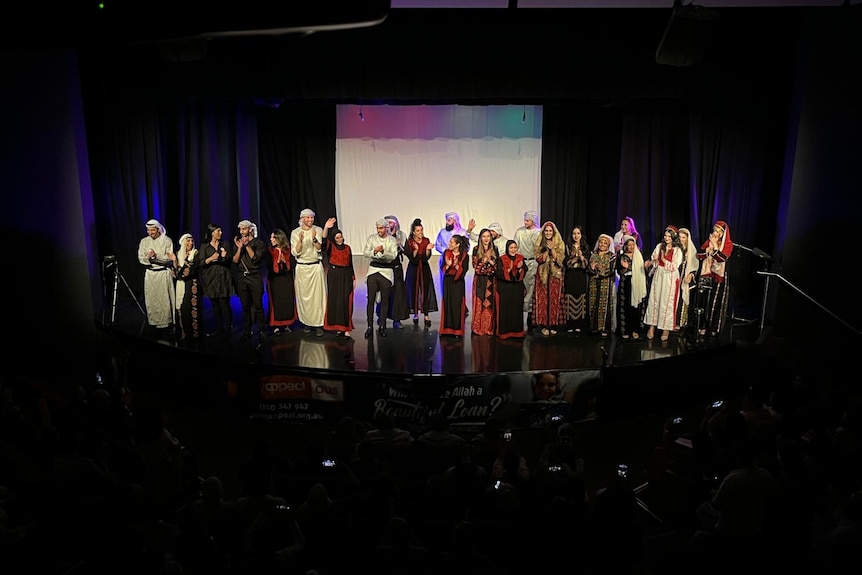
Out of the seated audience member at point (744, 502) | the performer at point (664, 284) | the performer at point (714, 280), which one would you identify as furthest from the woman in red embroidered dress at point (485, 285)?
the seated audience member at point (744, 502)

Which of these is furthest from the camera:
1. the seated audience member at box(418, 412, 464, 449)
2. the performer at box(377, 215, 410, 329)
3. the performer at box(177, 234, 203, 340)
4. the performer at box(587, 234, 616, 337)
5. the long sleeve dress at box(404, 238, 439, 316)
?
the long sleeve dress at box(404, 238, 439, 316)

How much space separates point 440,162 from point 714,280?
5.45m

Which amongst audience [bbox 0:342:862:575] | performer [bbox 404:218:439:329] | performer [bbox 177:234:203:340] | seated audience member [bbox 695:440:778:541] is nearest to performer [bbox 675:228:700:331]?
performer [bbox 404:218:439:329]

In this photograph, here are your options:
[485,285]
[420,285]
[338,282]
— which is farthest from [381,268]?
[485,285]

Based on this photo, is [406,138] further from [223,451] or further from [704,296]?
[223,451]

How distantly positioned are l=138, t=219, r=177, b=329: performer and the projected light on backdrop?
14.6 ft

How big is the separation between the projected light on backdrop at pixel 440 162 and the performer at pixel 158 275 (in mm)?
4441

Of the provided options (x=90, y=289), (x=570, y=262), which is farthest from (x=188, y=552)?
(x=90, y=289)

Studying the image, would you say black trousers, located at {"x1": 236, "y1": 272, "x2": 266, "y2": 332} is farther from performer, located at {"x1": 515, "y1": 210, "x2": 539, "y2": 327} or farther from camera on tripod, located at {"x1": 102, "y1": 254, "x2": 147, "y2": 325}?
performer, located at {"x1": 515, "y1": 210, "x2": 539, "y2": 327}

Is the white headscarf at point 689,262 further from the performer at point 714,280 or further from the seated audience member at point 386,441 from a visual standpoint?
the seated audience member at point 386,441

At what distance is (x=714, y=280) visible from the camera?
9188 mm

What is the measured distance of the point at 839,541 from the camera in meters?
4.09

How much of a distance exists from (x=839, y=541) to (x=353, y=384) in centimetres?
488

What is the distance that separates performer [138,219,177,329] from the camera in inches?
366
